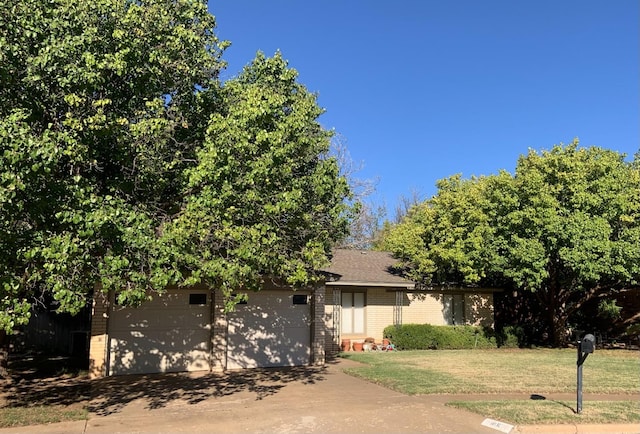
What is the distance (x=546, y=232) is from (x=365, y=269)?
7.18 meters

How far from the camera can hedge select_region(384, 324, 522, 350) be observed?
68.6 ft

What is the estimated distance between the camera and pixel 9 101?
7859 mm

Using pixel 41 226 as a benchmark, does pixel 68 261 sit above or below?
below

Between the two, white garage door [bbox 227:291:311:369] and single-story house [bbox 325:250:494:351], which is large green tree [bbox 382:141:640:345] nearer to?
single-story house [bbox 325:250:494:351]

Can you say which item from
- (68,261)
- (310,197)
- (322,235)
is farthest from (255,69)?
(68,261)

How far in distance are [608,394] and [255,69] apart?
10651mm

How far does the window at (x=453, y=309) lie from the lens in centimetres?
2331

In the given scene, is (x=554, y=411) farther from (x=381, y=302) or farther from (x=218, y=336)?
Result: (x=381, y=302)

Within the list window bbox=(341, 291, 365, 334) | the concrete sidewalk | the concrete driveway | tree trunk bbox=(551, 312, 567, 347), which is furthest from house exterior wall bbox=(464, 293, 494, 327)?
the concrete sidewalk

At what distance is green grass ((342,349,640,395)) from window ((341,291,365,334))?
2.30 meters

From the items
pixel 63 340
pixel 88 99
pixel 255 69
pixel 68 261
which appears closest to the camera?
pixel 68 261

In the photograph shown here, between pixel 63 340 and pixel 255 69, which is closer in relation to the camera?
pixel 255 69

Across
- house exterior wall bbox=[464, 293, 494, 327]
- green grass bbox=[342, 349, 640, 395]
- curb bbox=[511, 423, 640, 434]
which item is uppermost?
house exterior wall bbox=[464, 293, 494, 327]

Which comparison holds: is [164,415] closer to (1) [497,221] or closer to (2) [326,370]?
(2) [326,370]
